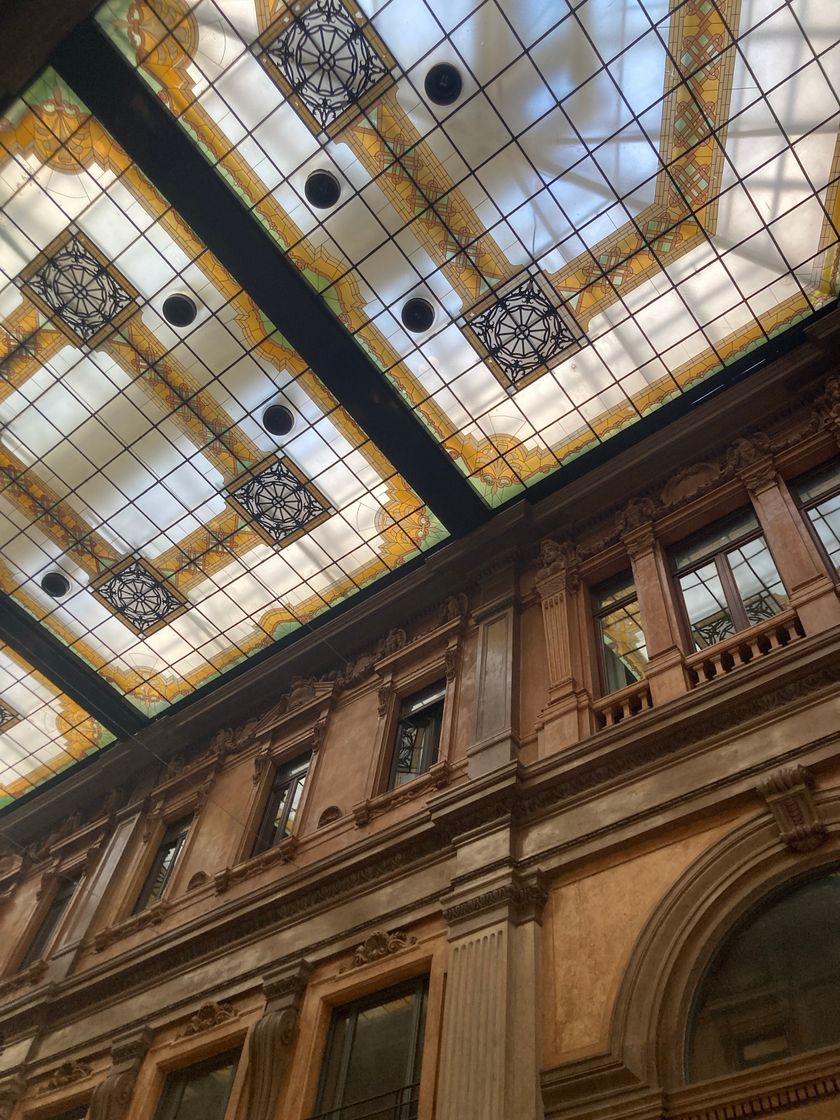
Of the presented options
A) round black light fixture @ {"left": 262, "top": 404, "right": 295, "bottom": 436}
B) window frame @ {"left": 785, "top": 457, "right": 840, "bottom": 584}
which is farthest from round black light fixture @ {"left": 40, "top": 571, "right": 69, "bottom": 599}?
window frame @ {"left": 785, "top": 457, "right": 840, "bottom": 584}

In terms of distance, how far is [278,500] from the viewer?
→ 12.6m

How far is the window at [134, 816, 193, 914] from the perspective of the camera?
41.0 feet

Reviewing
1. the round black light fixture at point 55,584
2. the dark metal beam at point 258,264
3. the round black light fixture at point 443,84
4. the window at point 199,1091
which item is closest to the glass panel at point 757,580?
the dark metal beam at point 258,264

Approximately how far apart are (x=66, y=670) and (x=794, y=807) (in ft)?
37.4

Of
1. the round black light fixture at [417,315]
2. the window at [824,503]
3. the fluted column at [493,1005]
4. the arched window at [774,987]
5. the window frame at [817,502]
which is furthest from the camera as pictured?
the round black light fixture at [417,315]

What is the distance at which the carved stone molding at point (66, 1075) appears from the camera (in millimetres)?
10203

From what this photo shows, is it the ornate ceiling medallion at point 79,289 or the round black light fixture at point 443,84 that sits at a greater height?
the round black light fixture at point 443,84

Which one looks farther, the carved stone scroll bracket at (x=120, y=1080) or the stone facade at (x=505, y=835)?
the carved stone scroll bracket at (x=120, y=1080)

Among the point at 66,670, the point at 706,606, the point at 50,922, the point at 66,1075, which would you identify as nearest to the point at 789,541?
the point at 706,606

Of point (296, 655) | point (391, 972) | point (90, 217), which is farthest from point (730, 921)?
point (90, 217)

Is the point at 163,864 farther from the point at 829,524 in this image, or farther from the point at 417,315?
the point at 829,524

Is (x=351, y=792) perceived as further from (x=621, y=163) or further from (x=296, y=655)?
(x=621, y=163)

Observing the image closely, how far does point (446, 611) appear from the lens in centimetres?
1215

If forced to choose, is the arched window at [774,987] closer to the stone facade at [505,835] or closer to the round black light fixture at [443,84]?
the stone facade at [505,835]
